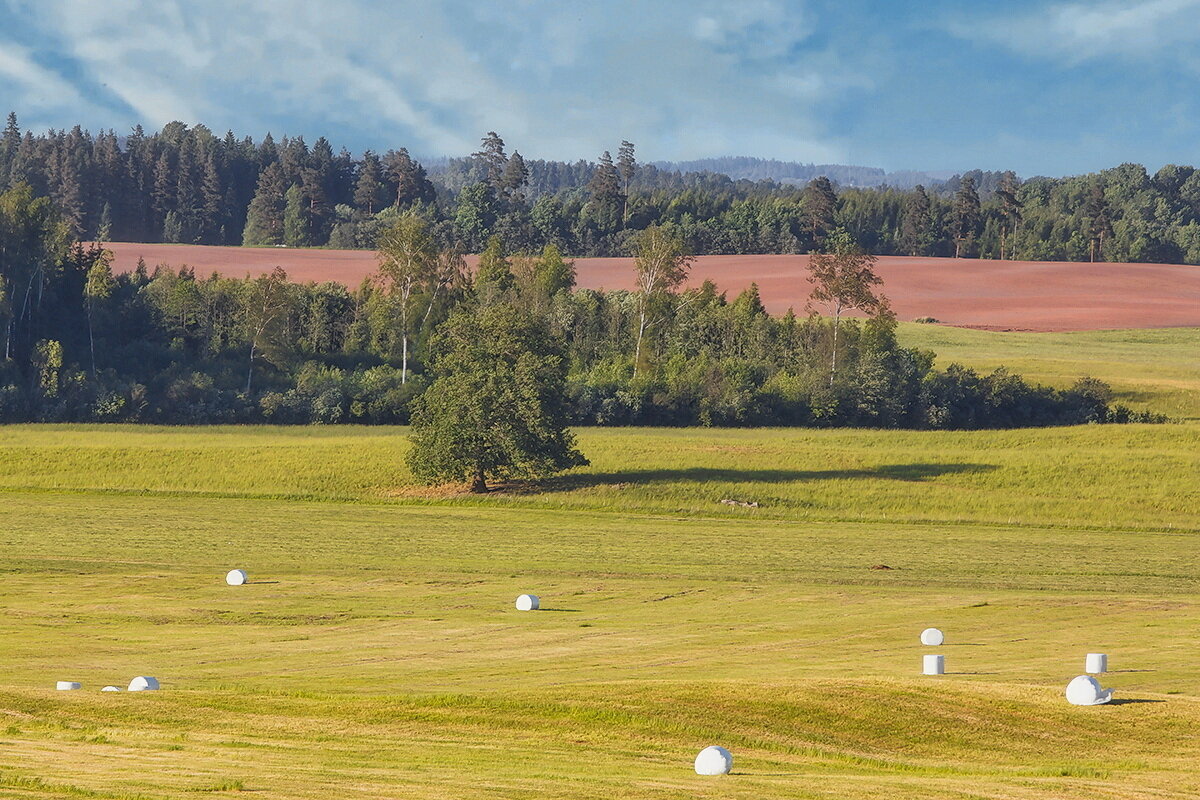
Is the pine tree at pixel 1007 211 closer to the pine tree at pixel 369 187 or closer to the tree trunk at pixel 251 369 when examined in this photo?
the pine tree at pixel 369 187

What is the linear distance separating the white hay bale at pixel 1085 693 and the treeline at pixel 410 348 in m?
60.4

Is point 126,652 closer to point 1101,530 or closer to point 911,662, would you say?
point 911,662

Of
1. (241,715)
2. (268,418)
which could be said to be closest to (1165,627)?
(241,715)

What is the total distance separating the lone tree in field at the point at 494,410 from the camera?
195 feet

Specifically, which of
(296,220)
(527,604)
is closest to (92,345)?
(527,604)

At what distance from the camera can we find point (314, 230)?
182625 millimetres

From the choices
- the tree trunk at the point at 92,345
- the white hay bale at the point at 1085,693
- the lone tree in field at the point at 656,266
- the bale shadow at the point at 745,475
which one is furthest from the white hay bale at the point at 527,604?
the lone tree in field at the point at 656,266

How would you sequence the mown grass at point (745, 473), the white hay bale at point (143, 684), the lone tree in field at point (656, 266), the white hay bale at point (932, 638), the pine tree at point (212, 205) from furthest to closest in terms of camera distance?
the pine tree at point (212, 205) < the lone tree in field at point (656, 266) < the mown grass at point (745, 473) < the white hay bale at point (932, 638) < the white hay bale at point (143, 684)

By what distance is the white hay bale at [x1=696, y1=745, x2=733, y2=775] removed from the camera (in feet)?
48.8

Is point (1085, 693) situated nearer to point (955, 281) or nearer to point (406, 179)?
point (955, 281)

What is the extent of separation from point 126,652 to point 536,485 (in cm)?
3691

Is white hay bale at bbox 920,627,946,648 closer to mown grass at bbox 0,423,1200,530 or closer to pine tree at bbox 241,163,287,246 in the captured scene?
mown grass at bbox 0,423,1200,530

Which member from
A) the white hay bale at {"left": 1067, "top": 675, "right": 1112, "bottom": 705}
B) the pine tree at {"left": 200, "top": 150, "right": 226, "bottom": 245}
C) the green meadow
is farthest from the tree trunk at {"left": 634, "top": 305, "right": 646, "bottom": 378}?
the pine tree at {"left": 200, "top": 150, "right": 226, "bottom": 245}

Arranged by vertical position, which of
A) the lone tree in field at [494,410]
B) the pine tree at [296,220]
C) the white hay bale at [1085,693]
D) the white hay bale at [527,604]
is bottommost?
the white hay bale at [527,604]
